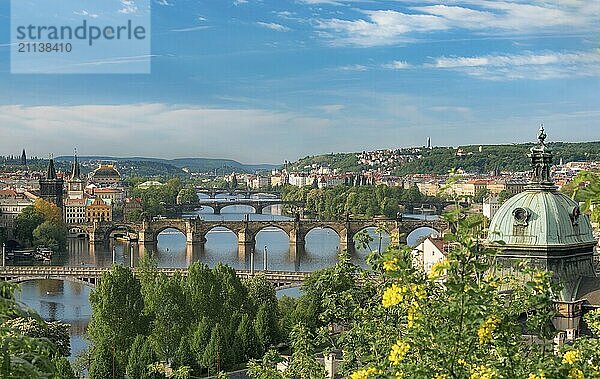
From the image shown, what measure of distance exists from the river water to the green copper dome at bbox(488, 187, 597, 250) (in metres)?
6.80

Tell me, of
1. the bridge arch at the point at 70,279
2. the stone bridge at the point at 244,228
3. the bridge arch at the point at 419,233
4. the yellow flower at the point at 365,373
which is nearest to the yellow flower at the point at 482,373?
the yellow flower at the point at 365,373

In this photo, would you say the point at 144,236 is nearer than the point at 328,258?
No

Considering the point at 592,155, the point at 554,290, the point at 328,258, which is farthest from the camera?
the point at 592,155

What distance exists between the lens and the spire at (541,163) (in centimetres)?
1102

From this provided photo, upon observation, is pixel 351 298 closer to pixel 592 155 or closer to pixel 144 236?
pixel 144 236

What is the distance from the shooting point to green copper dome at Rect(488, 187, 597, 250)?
10.7m

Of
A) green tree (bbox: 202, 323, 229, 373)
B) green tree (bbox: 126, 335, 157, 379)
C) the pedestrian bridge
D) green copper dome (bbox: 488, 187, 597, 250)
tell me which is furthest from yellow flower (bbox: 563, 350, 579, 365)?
the pedestrian bridge

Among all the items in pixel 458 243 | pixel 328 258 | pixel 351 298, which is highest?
pixel 458 243

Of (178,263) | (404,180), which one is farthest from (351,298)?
(404,180)

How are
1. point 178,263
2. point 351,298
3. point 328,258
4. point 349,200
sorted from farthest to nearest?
point 349,200, point 328,258, point 178,263, point 351,298

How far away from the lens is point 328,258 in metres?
36.5

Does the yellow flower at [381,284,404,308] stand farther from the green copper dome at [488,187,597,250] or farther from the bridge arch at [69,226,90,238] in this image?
the bridge arch at [69,226,90,238]

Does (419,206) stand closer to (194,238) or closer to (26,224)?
(194,238)

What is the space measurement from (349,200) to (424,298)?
189 feet
